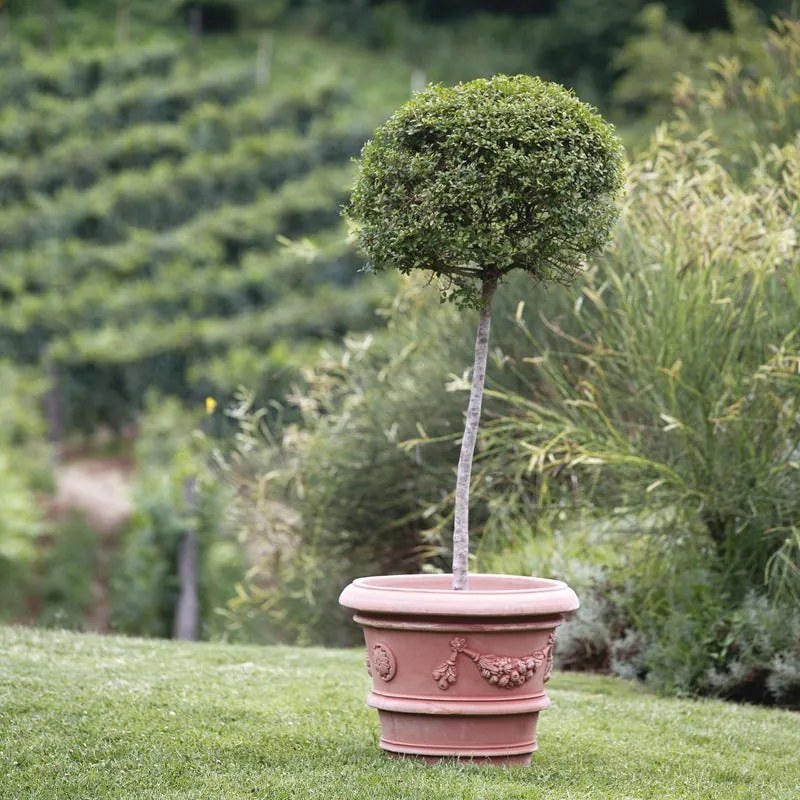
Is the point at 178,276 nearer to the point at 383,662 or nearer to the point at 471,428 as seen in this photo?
the point at 471,428

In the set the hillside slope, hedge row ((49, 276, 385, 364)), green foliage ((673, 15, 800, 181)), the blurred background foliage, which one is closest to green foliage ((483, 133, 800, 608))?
the blurred background foliage

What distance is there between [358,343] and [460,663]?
5411 millimetres

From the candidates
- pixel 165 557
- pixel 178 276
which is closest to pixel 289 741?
pixel 165 557

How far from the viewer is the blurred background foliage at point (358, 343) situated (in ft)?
21.9

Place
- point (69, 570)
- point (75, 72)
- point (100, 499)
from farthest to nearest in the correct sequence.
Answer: point (75, 72)
point (100, 499)
point (69, 570)

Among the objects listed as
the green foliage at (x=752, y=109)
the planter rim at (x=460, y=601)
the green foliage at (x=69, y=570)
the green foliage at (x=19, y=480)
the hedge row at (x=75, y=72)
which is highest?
the hedge row at (x=75, y=72)

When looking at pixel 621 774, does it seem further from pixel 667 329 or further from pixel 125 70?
pixel 125 70

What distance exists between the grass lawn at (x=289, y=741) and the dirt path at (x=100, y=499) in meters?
15.0

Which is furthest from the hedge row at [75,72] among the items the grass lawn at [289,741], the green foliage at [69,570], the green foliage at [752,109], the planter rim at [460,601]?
the planter rim at [460,601]

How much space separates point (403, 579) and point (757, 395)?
289 cm

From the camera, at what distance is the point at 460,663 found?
393cm

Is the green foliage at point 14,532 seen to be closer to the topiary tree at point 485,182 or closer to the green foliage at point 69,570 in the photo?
the green foliage at point 69,570

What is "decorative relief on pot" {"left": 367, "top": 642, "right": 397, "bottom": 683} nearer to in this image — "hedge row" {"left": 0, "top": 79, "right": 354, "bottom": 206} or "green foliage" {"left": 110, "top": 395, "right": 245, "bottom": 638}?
"green foliage" {"left": 110, "top": 395, "right": 245, "bottom": 638}

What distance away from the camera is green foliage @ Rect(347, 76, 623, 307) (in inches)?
158
